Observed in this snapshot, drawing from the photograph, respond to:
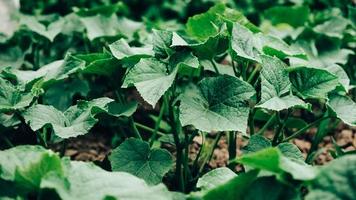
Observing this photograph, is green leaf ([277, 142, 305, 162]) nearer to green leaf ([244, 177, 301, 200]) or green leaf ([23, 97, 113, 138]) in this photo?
green leaf ([244, 177, 301, 200])

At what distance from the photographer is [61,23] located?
2.77 metres

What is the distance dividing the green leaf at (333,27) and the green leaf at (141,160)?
1489 mm

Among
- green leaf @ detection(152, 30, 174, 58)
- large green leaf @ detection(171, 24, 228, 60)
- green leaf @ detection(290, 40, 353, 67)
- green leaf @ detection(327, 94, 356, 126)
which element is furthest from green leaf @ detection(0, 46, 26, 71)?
green leaf @ detection(327, 94, 356, 126)

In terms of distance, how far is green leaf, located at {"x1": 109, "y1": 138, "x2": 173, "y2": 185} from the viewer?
174 centimetres

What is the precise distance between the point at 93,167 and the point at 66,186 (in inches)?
5.6

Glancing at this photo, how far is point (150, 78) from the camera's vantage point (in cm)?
176

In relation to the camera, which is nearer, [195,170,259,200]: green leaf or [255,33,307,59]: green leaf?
[195,170,259,200]: green leaf

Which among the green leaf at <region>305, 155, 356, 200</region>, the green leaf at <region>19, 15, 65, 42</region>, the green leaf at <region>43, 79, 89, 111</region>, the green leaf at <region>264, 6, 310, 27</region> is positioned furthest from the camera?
the green leaf at <region>264, 6, 310, 27</region>

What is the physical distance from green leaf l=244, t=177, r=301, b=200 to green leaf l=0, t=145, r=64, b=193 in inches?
20.8

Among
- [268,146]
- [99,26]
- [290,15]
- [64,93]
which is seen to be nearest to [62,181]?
[268,146]

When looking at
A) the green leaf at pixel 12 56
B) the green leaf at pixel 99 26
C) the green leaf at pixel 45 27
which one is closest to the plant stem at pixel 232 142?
the green leaf at pixel 99 26

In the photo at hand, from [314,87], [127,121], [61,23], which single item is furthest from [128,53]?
[61,23]

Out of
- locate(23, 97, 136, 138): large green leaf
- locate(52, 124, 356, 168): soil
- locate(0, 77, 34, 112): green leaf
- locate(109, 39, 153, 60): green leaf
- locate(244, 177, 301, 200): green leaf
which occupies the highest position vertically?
locate(109, 39, 153, 60): green leaf

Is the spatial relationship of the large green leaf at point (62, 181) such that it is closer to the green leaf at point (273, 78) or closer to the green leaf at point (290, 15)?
the green leaf at point (273, 78)
